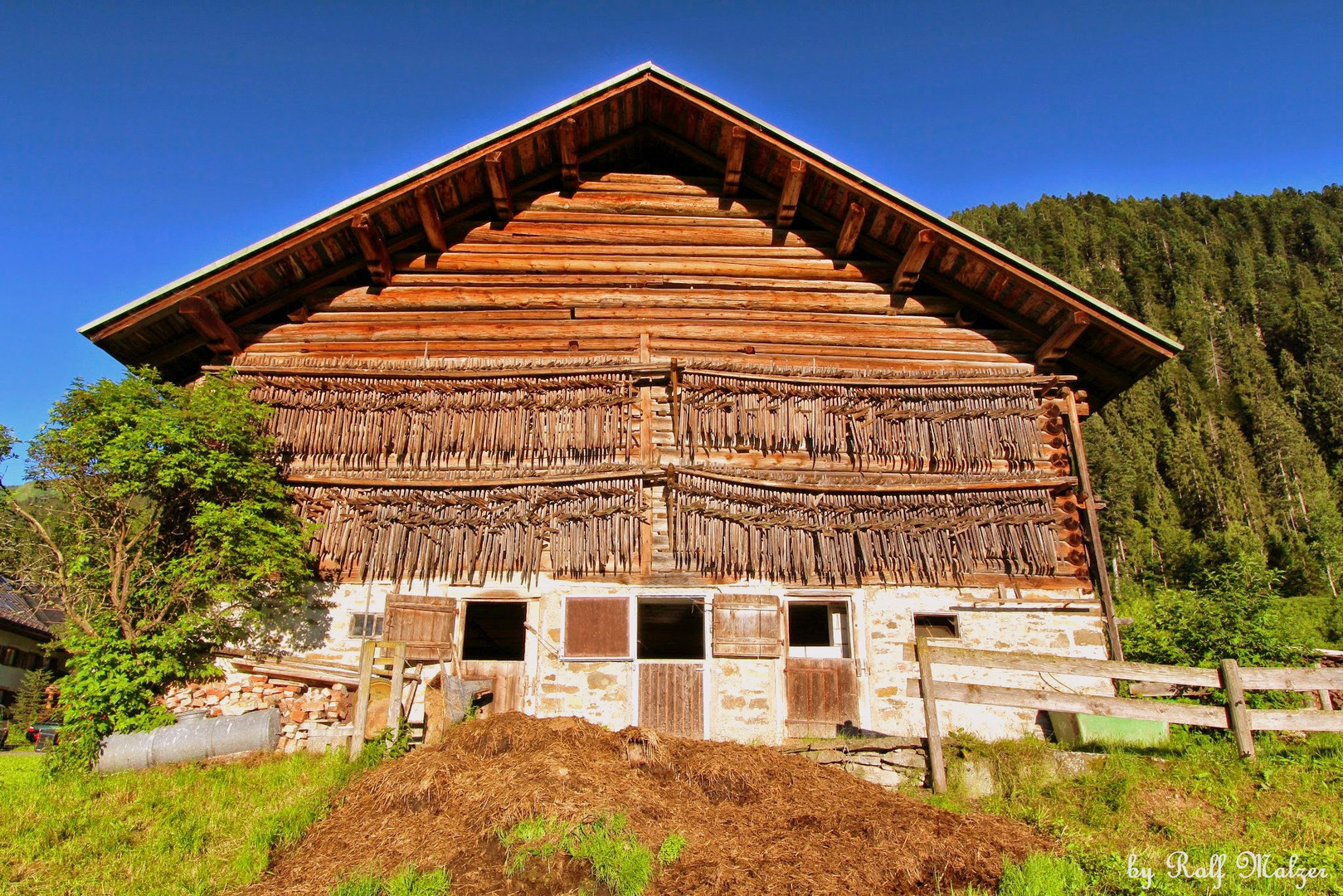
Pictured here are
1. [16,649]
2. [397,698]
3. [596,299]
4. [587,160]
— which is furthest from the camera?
[16,649]

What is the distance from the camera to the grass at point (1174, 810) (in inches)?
238

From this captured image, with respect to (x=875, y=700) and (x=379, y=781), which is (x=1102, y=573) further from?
(x=379, y=781)

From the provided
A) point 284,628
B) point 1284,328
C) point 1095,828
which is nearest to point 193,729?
point 284,628

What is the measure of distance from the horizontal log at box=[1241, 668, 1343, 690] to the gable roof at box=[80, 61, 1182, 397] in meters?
5.18

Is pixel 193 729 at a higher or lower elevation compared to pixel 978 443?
lower

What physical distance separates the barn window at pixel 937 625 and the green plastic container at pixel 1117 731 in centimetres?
195

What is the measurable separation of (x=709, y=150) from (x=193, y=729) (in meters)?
Answer: 12.5

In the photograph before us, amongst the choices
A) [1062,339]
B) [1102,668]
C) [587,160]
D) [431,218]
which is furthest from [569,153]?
[1102,668]

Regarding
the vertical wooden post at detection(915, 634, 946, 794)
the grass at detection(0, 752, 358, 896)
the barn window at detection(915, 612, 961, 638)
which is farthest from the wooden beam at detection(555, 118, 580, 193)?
the grass at detection(0, 752, 358, 896)

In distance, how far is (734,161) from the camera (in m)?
13.4

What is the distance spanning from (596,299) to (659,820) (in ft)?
28.9

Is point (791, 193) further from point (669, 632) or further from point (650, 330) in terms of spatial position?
point (669, 632)

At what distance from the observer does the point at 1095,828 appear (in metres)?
7.16

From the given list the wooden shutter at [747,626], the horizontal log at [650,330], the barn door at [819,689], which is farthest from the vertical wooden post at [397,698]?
the horizontal log at [650,330]
